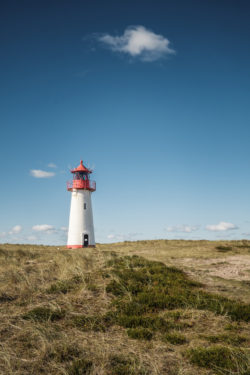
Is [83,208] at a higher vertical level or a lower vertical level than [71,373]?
higher

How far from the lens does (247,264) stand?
18484mm

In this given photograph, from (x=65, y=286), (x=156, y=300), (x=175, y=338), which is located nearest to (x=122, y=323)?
(x=175, y=338)

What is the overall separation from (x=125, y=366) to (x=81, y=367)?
86cm

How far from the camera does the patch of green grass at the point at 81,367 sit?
5.52 m

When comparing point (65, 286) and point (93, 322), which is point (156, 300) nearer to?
point (93, 322)

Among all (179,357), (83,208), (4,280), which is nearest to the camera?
(179,357)

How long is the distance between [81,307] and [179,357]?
4.14 meters

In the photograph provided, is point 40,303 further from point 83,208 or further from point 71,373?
point 83,208

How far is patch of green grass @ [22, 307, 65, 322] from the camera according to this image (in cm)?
834

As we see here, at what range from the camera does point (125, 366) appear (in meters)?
5.73

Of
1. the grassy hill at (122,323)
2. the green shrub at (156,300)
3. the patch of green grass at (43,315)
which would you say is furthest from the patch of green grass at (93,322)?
the patch of green grass at (43,315)

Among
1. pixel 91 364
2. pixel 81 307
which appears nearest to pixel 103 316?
pixel 81 307

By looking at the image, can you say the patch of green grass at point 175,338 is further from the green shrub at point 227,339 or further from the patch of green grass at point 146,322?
the green shrub at point 227,339

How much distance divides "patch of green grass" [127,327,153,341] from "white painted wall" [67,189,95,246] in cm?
2971
